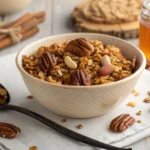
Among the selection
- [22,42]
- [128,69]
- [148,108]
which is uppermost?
[128,69]

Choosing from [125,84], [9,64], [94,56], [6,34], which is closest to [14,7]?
[6,34]

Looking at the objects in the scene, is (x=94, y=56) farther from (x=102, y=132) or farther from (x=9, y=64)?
(x=9, y=64)

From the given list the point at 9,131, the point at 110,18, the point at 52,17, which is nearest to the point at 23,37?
the point at 52,17

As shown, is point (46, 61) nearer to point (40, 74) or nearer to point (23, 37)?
point (40, 74)

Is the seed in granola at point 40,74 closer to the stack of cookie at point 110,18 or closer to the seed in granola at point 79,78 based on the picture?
the seed in granola at point 79,78

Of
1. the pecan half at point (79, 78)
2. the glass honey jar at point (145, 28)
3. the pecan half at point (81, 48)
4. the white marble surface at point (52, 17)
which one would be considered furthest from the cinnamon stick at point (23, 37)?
the pecan half at point (79, 78)

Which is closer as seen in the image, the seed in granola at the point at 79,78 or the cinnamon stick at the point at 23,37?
the seed in granola at the point at 79,78
